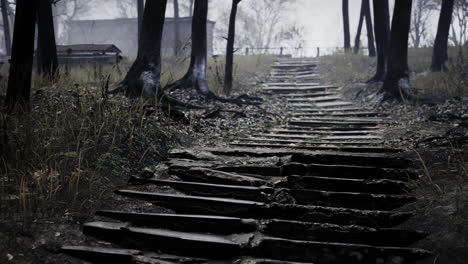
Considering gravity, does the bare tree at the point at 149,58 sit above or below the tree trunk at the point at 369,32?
below

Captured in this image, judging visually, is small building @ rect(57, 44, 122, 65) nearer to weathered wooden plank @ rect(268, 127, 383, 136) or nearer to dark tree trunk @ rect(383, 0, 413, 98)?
dark tree trunk @ rect(383, 0, 413, 98)

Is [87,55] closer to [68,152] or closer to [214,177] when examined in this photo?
[68,152]

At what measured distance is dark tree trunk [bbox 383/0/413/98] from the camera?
10.7 metres

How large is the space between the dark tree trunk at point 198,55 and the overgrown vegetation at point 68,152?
4772mm

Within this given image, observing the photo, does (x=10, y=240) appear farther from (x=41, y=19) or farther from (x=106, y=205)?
(x=41, y=19)

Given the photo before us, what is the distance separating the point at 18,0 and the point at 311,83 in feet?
41.4

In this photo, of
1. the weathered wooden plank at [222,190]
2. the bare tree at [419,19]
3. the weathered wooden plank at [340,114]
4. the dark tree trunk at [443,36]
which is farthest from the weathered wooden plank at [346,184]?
the bare tree at [419,19]

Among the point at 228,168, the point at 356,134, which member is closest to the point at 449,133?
the point at 356,134

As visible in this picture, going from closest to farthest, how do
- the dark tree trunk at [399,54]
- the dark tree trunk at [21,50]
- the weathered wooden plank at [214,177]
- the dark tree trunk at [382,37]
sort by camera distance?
the weathered wooden plank at [214,177]
the dark tree trunk at [21,50]
the dark tree trunk at [399,54]
the dark tree trunk at [382,37]

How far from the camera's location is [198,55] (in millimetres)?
11516

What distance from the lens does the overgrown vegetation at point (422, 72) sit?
1097 centimetres

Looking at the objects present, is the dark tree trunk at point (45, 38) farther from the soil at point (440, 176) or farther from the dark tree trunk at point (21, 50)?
the soil at point (440, 176)

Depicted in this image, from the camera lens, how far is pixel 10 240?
11.1 feet

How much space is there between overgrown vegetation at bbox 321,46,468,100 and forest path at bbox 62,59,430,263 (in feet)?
20.4
